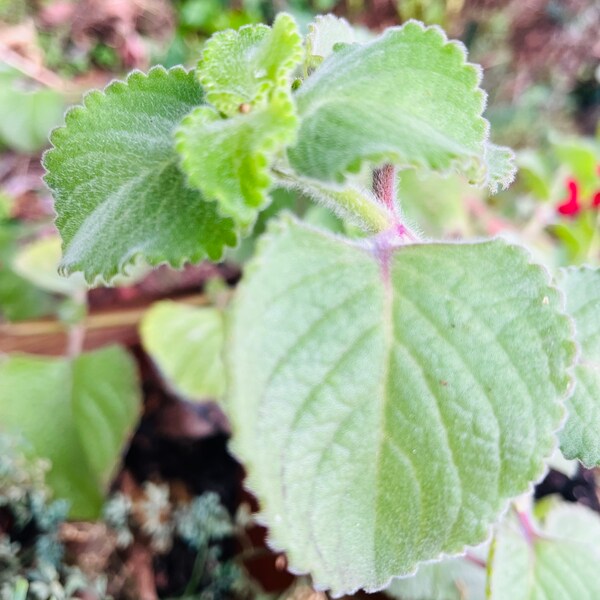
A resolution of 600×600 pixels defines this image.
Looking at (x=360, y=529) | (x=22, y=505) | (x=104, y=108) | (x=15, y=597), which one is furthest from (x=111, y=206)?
(x=22, y=505)

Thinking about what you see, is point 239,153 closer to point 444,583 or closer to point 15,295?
point 444,583

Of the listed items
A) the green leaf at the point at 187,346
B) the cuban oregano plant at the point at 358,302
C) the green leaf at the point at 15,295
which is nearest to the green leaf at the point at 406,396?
the cuban oregano plant at the point at 358,302

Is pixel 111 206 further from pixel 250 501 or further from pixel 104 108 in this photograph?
pixel 250 501

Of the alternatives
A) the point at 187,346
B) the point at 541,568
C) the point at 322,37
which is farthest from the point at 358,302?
the point at 187,346

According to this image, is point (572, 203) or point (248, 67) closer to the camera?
point (248, 67)

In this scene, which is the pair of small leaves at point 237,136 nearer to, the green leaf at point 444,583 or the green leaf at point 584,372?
the green leaf at point 584,372

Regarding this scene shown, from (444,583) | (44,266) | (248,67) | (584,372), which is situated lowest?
(44,266)

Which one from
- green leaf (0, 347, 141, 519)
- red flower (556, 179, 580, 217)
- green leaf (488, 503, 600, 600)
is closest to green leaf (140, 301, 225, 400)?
green leaf (0, 347, 141, 519)
